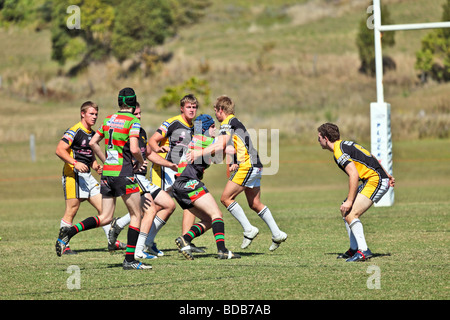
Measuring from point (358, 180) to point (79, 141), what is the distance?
427 cm

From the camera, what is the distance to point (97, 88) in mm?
68062

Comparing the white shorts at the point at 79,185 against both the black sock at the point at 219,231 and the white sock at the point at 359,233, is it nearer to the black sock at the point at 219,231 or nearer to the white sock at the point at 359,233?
the black sock at the point at 219,231

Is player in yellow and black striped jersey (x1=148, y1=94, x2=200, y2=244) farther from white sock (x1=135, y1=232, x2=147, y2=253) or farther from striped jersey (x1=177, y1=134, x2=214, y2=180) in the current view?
white sock (x1=135, y1=232, x2=147, y2=253)

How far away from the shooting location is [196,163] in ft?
32.8

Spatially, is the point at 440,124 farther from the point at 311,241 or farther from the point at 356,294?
the point at 356,294

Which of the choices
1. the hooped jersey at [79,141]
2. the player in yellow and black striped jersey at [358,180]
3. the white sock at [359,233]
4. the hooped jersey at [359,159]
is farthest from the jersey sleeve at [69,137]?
the white sock at [359,233]

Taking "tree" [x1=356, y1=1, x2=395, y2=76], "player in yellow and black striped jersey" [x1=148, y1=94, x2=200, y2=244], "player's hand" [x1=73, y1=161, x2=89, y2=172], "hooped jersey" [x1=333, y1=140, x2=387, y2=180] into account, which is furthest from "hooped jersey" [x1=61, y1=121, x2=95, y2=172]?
"tree" [x1=356, y1=1, x2=395, y2=76]

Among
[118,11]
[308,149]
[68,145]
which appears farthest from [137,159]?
[118,11]

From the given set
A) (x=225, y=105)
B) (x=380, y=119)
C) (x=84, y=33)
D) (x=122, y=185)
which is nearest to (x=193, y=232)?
(x=122, y=185)

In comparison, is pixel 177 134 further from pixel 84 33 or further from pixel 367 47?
pixel 84 33

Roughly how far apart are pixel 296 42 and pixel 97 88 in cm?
2157

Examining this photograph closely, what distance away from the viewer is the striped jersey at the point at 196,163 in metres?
9.92

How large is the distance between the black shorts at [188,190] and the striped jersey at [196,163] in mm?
84

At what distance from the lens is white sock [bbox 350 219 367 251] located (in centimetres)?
941
